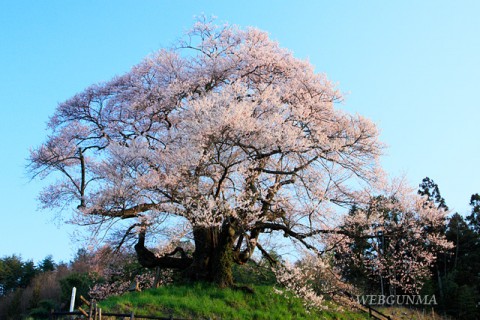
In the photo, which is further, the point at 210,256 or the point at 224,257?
the point at 210,256

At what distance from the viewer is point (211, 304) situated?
11.3 metres

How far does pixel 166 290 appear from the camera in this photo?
1221cm

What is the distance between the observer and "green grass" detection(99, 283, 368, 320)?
1074 cm

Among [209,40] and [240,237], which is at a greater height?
[209,40]

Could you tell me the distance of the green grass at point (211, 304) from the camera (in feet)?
35.2

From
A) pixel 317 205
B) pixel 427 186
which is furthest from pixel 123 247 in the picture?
pixel 427 186

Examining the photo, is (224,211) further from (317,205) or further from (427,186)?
(427,186)

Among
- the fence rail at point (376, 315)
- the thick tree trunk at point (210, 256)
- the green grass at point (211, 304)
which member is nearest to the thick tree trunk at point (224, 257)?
the thick tree trunk at point (210, 256)

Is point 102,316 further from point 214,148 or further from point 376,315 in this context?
point 376,315

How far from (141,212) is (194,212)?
1.99m

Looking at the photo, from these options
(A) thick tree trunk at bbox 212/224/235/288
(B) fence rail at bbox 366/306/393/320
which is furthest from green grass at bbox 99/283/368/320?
(B) fence rail at bbox 366/306/393/320

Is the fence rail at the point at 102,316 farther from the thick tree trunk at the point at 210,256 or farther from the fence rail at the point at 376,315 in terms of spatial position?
the fence rail at the point at 376,315

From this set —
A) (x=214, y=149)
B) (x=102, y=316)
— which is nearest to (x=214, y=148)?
(x=214, y=149)

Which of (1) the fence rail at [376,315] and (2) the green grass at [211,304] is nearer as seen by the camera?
(2) the green grass at [211,304]
